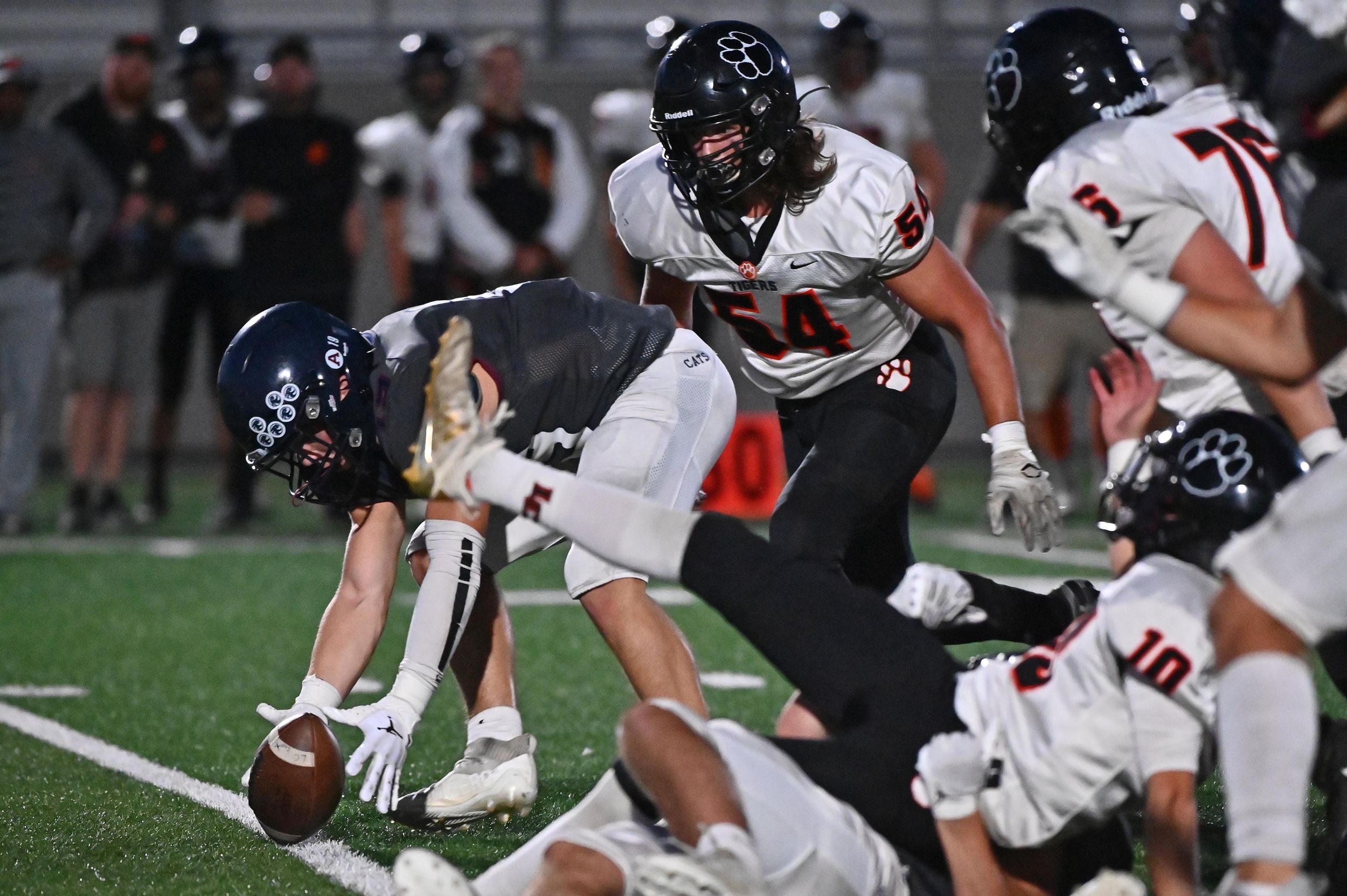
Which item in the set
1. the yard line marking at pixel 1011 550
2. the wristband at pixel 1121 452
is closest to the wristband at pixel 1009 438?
the wristband at pixel 1121 452

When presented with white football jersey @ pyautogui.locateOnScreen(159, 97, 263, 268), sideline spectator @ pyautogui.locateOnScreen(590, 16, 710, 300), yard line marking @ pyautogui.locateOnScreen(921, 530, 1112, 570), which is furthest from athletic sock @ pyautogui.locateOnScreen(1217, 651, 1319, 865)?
white football jersey @ pyautogui.locateOnScreen(159, 97, 263, 268)

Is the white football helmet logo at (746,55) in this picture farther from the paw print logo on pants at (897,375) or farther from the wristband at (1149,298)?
the wristband at (1149,298)

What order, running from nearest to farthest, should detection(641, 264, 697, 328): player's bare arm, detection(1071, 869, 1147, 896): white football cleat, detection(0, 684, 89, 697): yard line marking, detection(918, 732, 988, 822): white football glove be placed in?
detection(1071, 869, 1147, 896): white football cleat
detection(918, 732, 988, 822): white football glove
detection(641, 264, 697, 328): player's bare arm
detection(0, 684, 89, 697): yard line marking

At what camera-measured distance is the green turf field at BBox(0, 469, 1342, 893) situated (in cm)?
304

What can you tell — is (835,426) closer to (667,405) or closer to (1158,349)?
(667,405)

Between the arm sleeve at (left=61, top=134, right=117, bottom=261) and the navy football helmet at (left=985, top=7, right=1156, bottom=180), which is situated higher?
the navy football helmet at (left=985, top=7, right=1156, bottom=180)

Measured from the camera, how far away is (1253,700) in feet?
6.87

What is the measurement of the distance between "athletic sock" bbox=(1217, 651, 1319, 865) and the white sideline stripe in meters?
1.34

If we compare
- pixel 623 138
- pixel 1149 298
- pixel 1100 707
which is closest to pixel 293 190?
pixel 623 138

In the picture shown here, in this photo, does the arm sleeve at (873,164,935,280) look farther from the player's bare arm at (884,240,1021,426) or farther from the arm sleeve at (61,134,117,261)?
the arm sleeve at (61,134,117,261)

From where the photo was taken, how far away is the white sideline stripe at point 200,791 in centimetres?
287

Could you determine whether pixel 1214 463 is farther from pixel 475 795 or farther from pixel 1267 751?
pixel 475 795

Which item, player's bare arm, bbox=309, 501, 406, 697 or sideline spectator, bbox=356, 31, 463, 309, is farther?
sideline spectator, bbox=356, 31, 463, 309

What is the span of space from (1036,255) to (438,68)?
2.86 m
